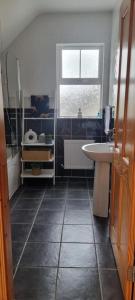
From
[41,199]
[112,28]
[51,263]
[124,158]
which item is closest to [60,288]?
[51,263]

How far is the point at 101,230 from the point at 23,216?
2.96 ft

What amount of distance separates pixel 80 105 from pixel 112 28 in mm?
1227

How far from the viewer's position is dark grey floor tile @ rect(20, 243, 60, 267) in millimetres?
1966

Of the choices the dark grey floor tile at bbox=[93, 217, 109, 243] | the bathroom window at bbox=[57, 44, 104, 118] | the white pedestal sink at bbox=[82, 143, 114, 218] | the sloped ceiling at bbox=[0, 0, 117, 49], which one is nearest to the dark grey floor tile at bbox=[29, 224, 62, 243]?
the dark grey floor tile at bbox=[93, 217, 109, 243]

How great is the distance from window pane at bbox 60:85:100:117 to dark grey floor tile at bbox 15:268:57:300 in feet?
8.76

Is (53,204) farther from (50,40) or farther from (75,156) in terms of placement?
(50,40)

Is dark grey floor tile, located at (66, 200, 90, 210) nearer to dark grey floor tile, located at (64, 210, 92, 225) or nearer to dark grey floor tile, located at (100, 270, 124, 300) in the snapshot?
dark grey floor tile, located at (64, 210, 92, 225)

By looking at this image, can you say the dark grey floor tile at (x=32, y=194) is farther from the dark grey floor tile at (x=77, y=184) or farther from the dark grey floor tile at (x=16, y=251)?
the dark grey floor tile at (x=16, y=251)

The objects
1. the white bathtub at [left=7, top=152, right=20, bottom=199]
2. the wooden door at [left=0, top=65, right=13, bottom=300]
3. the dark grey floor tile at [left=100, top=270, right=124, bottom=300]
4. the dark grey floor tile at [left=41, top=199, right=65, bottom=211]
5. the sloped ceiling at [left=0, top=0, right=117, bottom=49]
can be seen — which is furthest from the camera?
the white bathtub at [left=7, top=152, right=20, bottom=199]

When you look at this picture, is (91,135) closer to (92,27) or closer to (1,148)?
(92,27)

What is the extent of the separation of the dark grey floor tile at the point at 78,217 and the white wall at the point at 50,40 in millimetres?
1900

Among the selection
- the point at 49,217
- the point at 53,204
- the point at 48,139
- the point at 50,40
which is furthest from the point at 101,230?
the point at 50,40

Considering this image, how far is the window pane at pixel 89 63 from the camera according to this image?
387 centimetres

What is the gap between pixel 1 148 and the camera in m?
1.21
